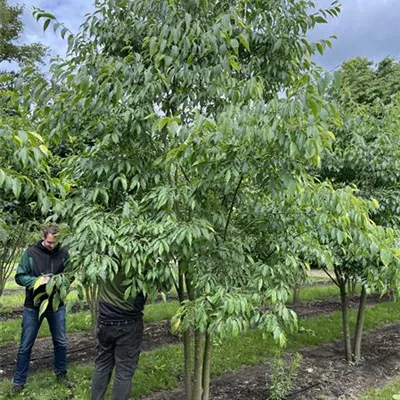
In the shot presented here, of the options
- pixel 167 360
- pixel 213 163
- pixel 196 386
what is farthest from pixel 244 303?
pixel 167 360

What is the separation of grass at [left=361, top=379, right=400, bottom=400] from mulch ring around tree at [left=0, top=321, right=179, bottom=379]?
263cm

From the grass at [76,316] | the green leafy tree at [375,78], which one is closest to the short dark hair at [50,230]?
the grass at [76,316]

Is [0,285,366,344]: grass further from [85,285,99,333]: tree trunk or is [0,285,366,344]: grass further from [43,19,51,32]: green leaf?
[43,19,51,32]: green leaf

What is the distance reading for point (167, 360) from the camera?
195 inches

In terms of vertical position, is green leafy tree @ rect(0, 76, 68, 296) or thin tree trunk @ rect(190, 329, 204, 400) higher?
green leafy tree @ rect(0, 76, 68, 296)

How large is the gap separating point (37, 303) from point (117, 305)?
4.77 feet

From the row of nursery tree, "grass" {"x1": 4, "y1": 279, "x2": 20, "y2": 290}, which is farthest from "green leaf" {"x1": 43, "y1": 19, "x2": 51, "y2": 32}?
"grass" {"x1": 4, "y1": 279, "x2": 20, "y2": 290}

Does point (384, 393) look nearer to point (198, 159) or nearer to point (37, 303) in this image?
point (198, 159)

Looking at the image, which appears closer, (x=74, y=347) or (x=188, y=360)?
(x=188, y=360)

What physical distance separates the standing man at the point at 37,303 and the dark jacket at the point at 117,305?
3.40 ft

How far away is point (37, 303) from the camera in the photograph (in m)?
4.11

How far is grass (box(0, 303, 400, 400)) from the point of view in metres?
4.09

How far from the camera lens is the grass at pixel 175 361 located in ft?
13.4

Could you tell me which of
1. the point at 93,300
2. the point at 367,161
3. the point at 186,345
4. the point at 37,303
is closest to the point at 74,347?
the point at 93,300
